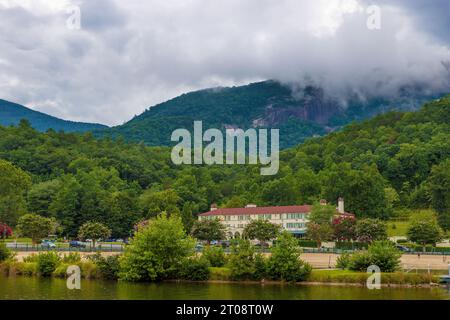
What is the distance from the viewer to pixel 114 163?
18325 cm

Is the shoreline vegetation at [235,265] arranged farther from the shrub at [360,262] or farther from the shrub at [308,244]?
the shrub at [308,244]

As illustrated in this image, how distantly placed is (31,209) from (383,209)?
66.8 meters

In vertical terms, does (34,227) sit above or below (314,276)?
above

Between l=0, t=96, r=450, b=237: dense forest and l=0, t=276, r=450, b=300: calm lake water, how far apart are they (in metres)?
57.1

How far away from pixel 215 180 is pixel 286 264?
136 metres

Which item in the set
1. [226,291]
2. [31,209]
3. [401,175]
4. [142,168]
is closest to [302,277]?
[226,291]

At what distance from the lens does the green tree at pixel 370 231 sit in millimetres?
84875

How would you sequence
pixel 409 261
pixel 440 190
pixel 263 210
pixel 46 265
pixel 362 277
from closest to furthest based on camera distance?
pixel 362 277
pixel 46 265
pixel 409 261
pixel 440 190
pixel 263 210

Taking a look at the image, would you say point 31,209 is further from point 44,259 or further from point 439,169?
point 439,169

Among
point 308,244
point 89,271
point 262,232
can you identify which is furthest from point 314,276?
point 308,244

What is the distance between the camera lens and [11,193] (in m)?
118

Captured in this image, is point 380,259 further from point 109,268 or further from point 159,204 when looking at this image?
point 159,204

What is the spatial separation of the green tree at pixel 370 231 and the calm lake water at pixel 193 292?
113 ft
